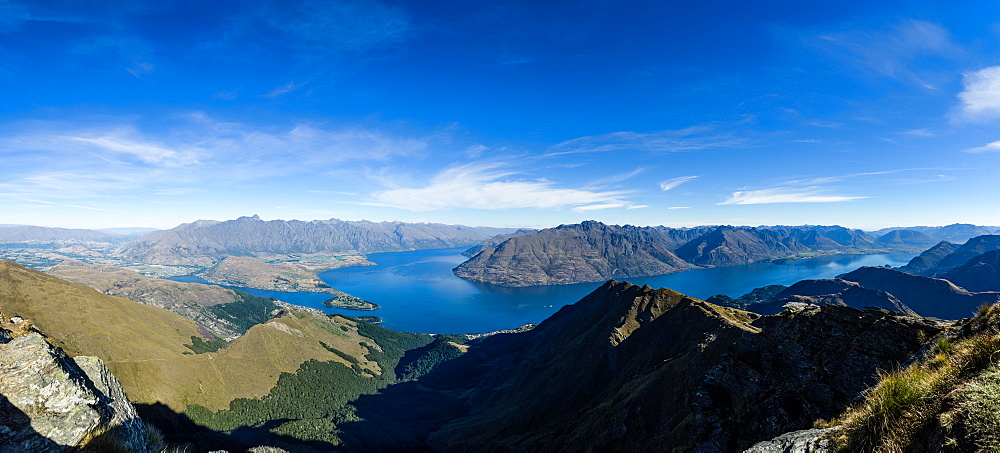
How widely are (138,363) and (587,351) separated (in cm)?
13802

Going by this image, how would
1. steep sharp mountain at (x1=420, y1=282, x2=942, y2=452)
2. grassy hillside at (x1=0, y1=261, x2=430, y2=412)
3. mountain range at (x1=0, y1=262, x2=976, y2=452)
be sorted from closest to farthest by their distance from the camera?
steep sharp mountain at (x1=420, y1=282, x2=942, y2=452) → mountain range at (x1=0, y1=262, x2=976, y2=452) → grassy hillside at (x1=0, y1=261, x2=430, y2=412)

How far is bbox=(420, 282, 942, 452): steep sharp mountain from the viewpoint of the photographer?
24625 mm

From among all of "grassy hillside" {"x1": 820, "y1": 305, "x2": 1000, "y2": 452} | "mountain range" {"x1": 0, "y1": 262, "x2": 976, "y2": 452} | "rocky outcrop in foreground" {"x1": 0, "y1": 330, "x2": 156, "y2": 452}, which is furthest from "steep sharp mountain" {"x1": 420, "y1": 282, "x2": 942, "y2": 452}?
"rocky outcrop in foreground" {"x1": 0, "y1": 330, "x2": 156, "y2": 452}

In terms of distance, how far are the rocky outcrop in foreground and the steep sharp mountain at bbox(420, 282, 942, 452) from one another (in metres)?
32.7

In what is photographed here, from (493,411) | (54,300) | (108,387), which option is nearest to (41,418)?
(108,387)

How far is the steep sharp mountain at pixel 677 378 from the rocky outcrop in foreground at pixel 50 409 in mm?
32718

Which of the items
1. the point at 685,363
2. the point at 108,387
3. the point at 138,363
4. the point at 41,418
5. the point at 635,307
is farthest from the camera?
the point at 635,307

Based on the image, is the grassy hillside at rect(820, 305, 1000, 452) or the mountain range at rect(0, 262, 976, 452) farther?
the mountain range at rect(0, 262, 976, 452)

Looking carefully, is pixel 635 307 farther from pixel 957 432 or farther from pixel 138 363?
pixel 138 363

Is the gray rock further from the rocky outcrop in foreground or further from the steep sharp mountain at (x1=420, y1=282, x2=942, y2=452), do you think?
the rocky outcrop in foreground

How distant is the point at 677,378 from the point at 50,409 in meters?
63.3

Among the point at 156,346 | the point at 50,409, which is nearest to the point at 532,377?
the point at 50,409

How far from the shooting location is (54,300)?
486 feet

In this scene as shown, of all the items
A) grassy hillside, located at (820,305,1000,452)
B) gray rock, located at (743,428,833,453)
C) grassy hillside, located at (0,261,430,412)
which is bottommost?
grassy hillside, located at (0,261,430,412)
